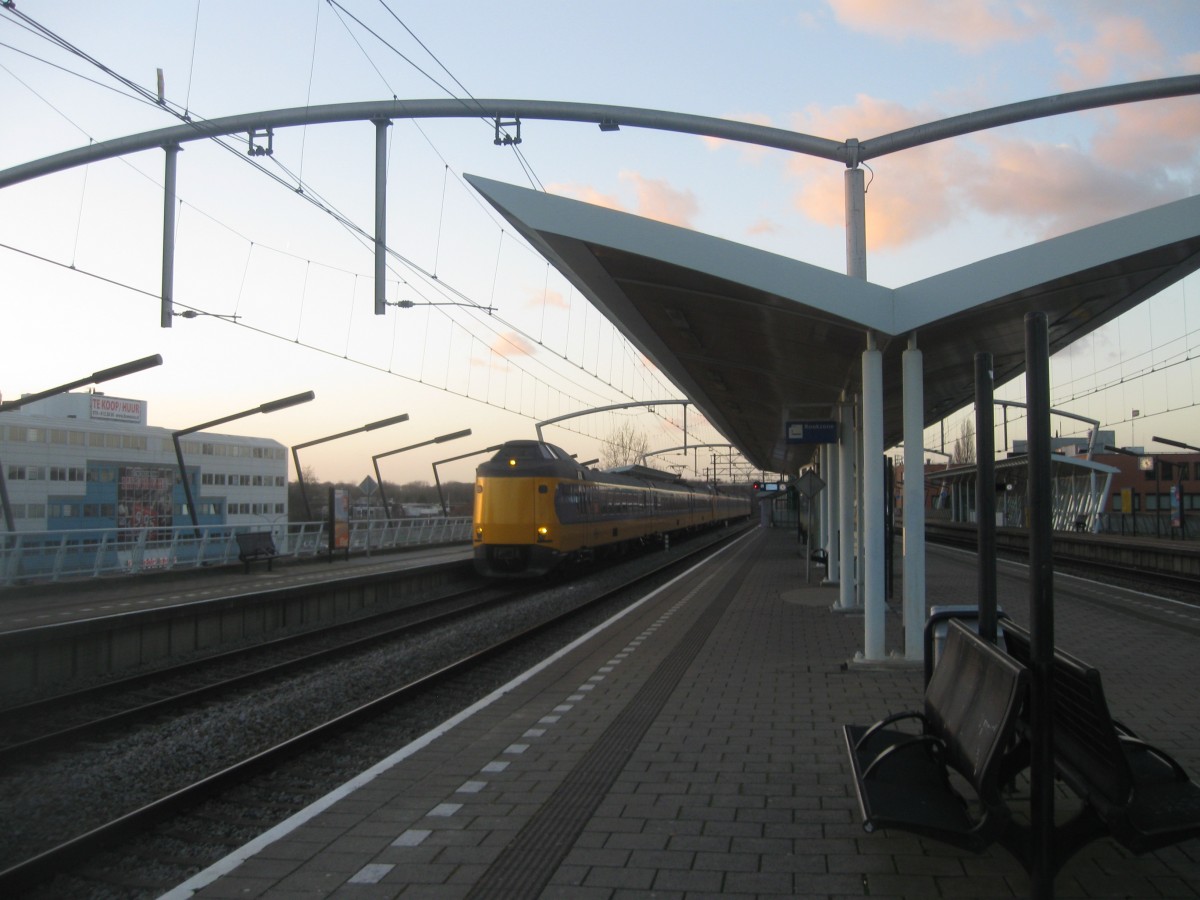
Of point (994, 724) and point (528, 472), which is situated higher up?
point (528, 472)

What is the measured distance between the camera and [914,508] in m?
9.31

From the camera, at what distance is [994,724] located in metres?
3.79

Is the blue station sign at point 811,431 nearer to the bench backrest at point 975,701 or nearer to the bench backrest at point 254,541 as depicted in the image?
the bench backrest at point 975,701

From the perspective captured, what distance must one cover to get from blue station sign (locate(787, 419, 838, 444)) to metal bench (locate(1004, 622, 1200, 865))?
948 centimetres

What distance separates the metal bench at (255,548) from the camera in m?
23.0

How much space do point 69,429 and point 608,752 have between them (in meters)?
32.3

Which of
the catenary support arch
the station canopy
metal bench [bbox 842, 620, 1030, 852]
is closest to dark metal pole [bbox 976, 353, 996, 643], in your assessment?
metal bench [bbox 842, 620, 1030, 852]

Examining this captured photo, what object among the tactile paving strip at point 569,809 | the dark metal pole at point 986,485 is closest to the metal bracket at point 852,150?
the tactile paving strip at point 569,809

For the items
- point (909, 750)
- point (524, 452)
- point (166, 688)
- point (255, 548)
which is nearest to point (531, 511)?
point (524, 452)

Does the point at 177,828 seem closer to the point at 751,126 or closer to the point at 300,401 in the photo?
the point at 751,126

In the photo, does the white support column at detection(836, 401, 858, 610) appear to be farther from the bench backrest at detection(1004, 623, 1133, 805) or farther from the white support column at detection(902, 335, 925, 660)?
the bench backrest at detection(1004, 623, 1133, 805)

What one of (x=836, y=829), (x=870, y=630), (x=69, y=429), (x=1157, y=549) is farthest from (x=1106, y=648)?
(x=69, y=429)

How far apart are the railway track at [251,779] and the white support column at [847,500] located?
178 inches

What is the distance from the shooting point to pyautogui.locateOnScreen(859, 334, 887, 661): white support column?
948 centimetres
